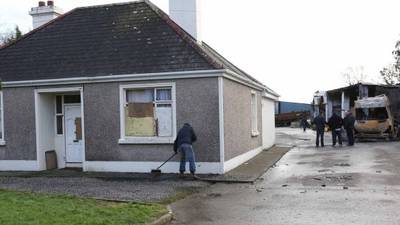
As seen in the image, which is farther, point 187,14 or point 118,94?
point 187,14

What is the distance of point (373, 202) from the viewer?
1070 cm

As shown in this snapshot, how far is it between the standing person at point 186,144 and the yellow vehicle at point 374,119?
58.6 ft

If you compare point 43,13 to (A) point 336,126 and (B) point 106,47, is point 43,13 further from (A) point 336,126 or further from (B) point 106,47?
(A) point 336,126

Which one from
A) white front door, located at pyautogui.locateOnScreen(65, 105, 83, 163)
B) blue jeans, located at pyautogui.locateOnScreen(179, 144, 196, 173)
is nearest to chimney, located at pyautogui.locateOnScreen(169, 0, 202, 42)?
white front door, located at pyautogui.locateOnScreen(65, 105, 83, 163)

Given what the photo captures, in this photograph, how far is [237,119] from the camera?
1769 centimetres

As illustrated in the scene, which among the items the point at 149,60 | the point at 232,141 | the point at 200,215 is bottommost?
the point at 200,215

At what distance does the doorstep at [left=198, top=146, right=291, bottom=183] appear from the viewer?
46.8ft

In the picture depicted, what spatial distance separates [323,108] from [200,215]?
Answer: 34778 millimetres

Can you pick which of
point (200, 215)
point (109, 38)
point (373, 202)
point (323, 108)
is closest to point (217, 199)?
point (200, 215)

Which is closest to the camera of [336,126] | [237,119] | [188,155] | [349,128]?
[188,155]

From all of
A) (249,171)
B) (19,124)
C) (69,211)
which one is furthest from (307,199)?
(19,124)

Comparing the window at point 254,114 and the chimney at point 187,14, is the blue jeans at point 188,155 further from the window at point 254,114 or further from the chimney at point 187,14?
the window at point 254,114

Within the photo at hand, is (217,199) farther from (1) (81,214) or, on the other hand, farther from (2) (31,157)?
(2) (31,157)

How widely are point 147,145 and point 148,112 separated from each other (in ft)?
3.44
